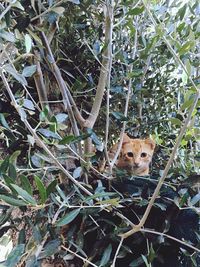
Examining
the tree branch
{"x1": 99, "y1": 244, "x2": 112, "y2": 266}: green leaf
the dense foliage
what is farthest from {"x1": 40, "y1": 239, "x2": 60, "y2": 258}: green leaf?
the tree branch

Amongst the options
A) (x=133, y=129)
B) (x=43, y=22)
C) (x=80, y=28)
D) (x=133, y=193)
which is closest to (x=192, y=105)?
(x=133, y=193)

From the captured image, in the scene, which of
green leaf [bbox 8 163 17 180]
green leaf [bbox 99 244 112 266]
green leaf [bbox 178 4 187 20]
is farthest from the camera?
green leaf [bbox 178 4 187 20]

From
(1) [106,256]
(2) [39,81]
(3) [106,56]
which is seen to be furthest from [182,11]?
(1) [106,256]

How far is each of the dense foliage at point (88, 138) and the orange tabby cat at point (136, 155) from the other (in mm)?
69

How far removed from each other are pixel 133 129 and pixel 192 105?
0.79 m

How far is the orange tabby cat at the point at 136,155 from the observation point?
4.44 feet

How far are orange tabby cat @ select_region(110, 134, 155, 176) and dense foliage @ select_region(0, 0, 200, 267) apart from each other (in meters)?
0.07

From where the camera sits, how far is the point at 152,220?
90cm

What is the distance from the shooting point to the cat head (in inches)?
53.3

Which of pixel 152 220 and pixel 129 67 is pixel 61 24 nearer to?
pixel 129 67

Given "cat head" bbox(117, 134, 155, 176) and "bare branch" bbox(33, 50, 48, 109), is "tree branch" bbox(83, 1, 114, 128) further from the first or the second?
"cat head" bbox(117, 134, 155, 176)

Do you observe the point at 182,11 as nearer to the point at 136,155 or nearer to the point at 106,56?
the point at 106,56

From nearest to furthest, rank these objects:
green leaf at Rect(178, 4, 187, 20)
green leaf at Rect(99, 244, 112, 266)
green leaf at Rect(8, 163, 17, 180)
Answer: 1. green leaf at Rect(8, 163, 17, 180)
2. green leaf at Rect(99, 244, 112, 266)
3. green leaf at Rect(178, 4, 187, 20)

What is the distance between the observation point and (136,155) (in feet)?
4.61
